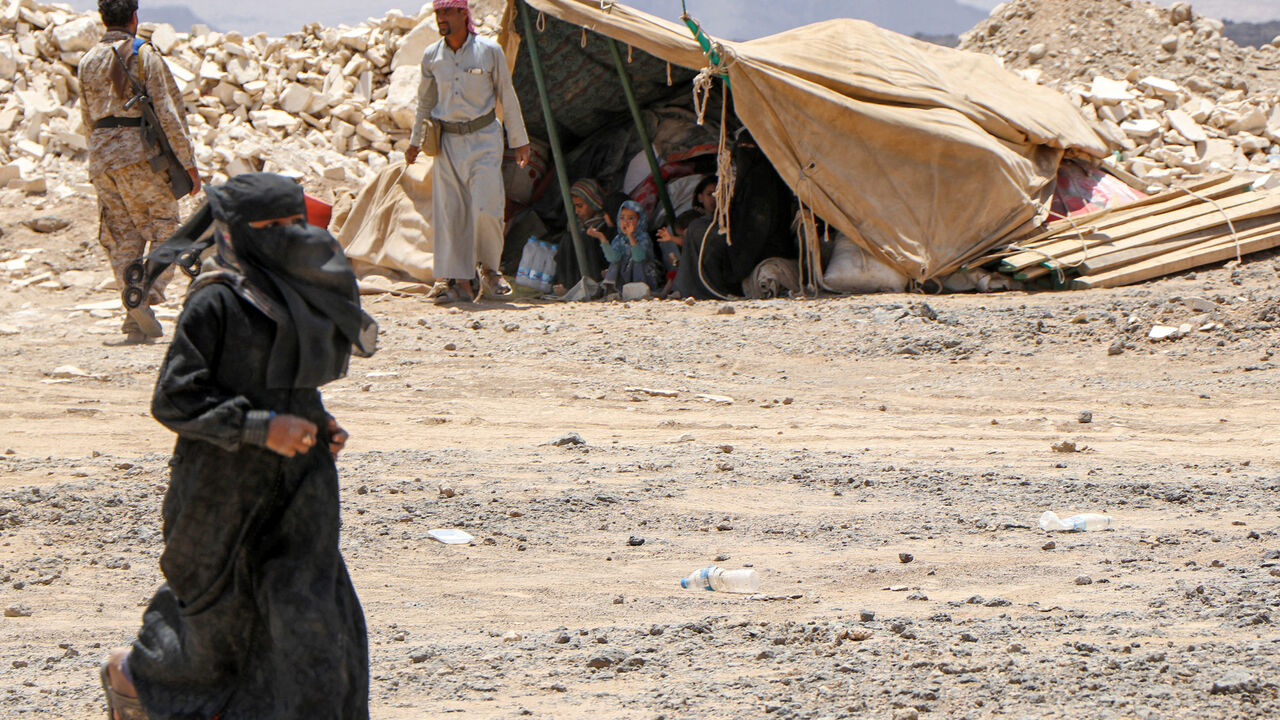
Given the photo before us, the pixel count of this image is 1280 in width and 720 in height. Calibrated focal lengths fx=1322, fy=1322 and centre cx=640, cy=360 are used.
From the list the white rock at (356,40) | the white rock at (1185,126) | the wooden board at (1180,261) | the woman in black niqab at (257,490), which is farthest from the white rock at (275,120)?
the woman in black niqab at (257,490)

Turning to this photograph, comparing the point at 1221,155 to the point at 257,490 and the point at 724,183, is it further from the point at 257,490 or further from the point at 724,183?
the point at 257,490

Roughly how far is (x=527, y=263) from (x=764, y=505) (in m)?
4.99

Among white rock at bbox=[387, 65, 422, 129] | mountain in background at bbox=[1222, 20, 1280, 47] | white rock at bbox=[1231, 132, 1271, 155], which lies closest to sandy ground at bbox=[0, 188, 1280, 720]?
white rock at bbox=[387, 65, 422, 129]

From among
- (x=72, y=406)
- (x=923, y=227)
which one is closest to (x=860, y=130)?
(x=923, y=227)

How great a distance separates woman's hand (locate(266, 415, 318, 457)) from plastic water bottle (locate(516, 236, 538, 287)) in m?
6.87

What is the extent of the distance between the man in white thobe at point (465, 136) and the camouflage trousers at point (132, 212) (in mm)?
1542

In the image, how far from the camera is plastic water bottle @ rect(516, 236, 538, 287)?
9078mm

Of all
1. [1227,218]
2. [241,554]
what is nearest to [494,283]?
[1227,218]

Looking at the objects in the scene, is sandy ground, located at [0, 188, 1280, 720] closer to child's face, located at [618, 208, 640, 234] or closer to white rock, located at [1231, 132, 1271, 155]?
child's face, located at [618, 208, 640, 234]

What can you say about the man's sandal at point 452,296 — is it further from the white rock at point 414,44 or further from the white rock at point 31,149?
the white rock at point 31,149

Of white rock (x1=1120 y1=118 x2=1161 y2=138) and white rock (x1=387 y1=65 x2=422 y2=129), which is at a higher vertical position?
white rock (x1=387 y1=65 x2=422 y2=129)

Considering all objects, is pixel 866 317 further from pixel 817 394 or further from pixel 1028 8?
pixel 1028 8

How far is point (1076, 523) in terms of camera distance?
161 inches

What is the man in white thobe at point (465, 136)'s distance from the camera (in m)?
7.87
